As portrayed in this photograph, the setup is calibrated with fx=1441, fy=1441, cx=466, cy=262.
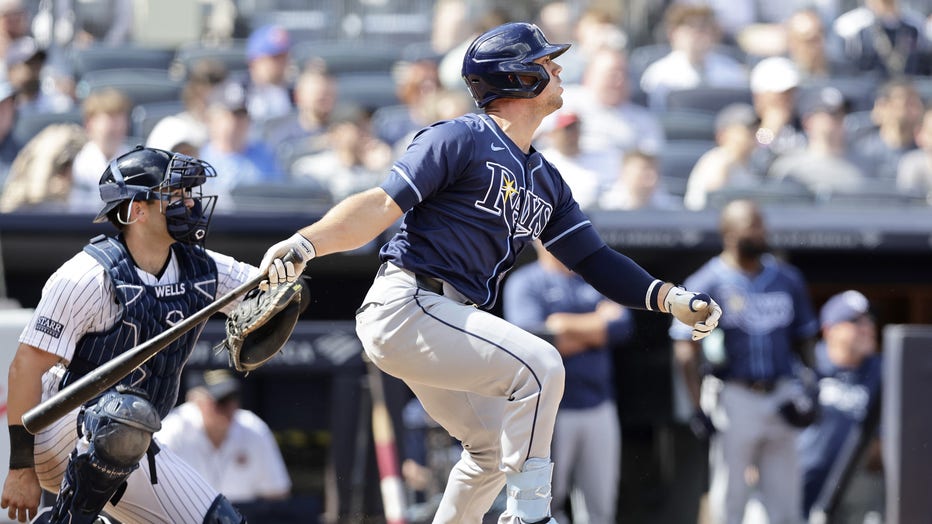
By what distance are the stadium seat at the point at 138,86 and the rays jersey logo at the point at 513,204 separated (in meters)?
5.18

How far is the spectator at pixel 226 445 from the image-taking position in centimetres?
664

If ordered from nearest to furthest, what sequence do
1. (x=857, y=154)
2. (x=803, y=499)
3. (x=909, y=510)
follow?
(x=909, y=510) < (x=803, y=499) < (x=857, y=154)

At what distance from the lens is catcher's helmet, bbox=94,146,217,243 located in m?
3.98

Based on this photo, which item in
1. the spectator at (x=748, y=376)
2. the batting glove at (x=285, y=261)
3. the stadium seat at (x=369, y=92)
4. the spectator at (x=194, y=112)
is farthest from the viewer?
the stadium seat at (x=369, y=92)

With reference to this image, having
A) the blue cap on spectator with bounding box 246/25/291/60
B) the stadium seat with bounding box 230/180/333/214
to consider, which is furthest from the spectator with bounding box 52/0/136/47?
the stadium seat with bounding box 230/180/333/214

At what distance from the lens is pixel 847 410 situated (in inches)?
294

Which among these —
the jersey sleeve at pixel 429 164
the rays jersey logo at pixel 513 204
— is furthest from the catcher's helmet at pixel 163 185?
the rays jersey logo at pixel 513 204

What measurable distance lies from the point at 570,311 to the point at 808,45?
11.0 feet

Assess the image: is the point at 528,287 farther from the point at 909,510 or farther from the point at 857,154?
the point at 857,154

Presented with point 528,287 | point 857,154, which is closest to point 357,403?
point 528,287

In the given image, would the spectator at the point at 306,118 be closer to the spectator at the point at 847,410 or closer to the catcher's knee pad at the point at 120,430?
the spectator at the point at 847,410

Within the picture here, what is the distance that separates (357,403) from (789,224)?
2329mm

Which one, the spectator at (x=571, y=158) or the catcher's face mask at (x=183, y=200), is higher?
the catcher's face mask at (x=183, y=200)

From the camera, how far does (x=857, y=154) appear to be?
28.0 feet
